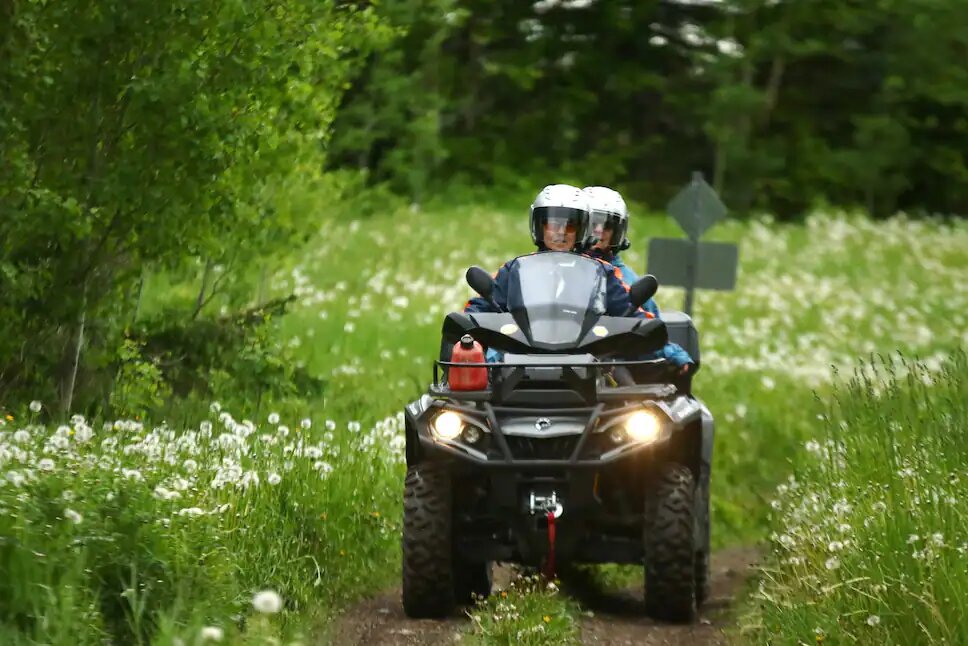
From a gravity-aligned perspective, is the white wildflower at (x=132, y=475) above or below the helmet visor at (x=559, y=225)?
below

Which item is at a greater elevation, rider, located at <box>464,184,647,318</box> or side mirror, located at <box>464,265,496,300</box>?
rider, located at <box>464,184,647,318</box>

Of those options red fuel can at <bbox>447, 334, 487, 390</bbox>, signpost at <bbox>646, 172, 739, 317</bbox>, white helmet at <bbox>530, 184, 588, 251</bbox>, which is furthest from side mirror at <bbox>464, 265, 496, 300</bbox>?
signpost at <bbox>646, 172, 739, 317</bbox>

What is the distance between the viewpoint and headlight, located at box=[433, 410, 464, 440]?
291 inches

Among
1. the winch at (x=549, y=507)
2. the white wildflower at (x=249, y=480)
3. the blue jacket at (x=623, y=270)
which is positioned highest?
the blue jacket at (x=623, y=270)

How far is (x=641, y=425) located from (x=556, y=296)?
0.78m

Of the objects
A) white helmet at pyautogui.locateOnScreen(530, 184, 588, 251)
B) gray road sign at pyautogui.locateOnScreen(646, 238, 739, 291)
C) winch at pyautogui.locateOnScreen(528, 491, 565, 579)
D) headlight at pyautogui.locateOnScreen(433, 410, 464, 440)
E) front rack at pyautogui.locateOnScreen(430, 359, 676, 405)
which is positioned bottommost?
winch at pyautogui.locateOnScreen(528, 491, 565, 579)

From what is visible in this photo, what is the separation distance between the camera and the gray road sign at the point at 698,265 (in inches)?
606

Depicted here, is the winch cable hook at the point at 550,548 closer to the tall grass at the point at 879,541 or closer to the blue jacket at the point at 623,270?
the tall grass at the point at 879,541

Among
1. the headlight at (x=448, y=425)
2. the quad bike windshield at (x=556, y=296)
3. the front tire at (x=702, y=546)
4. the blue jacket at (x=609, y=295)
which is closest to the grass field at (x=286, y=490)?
the front tire at (x=702, y=546)

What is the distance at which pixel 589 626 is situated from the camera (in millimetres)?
7676

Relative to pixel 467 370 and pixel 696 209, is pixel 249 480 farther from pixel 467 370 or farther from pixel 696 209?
pixel 696 209

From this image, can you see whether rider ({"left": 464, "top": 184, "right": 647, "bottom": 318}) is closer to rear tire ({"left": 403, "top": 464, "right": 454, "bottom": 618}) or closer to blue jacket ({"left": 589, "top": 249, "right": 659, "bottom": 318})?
blue jacket ({"left": 589, "top": 249, "right": 659, "bottom": 318})

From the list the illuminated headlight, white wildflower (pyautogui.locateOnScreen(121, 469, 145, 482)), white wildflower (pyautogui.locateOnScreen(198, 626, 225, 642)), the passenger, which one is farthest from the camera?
the passenger

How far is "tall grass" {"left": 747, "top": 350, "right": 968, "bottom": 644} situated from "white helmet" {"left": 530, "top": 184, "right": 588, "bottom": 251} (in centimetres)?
166
